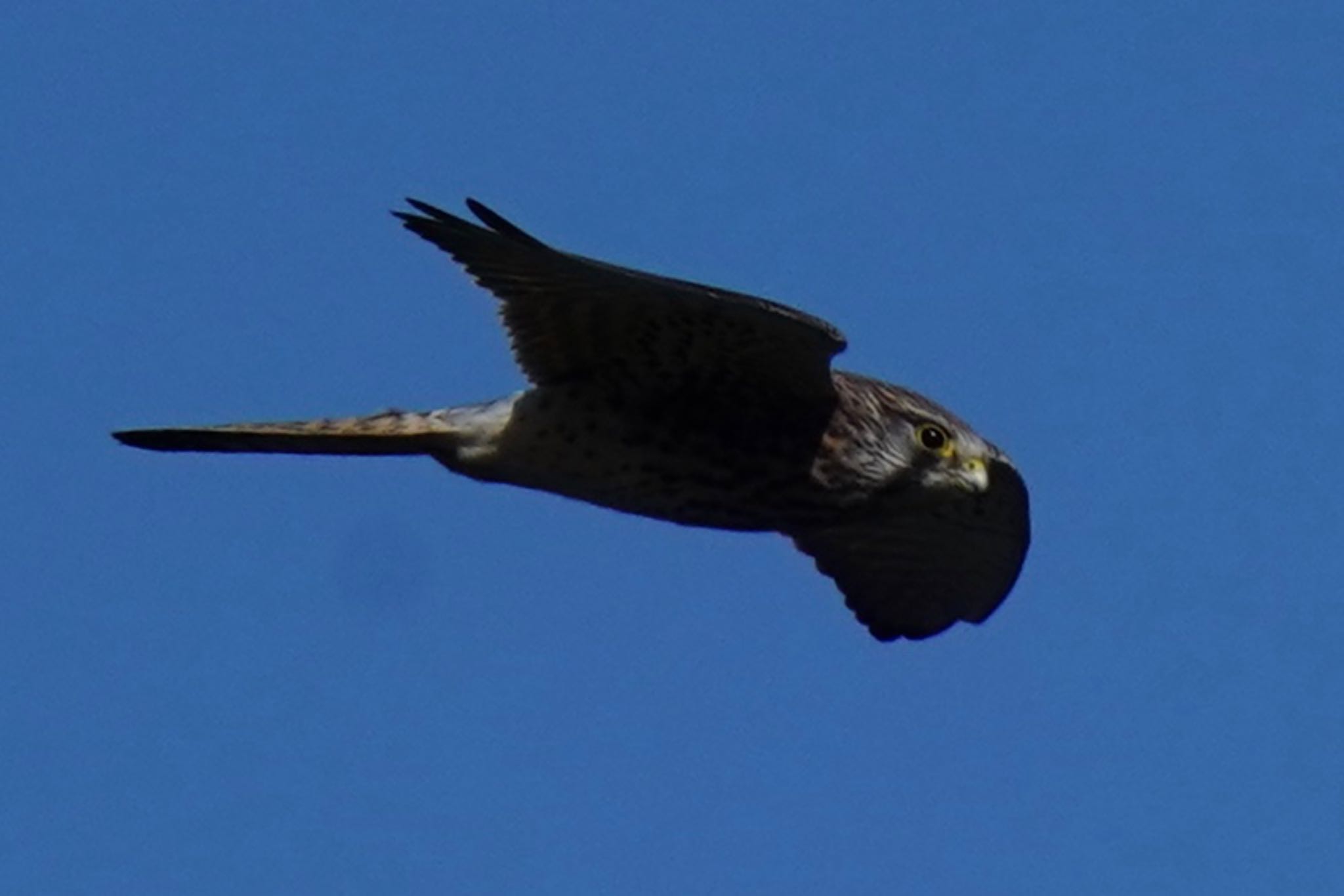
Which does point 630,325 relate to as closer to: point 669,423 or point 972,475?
point 669,423

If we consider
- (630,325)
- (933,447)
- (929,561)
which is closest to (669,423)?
(630,325)

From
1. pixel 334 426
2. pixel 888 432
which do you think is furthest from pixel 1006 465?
pixel 334 426

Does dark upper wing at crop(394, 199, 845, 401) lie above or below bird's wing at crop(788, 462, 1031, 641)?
below

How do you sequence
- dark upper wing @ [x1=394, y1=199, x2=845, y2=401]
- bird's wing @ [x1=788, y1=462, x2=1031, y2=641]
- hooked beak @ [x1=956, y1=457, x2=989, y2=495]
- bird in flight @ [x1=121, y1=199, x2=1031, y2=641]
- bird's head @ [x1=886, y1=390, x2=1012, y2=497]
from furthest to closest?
bird's wing @ [x1=788, y1=462, x2=1031, y2=641]
hooked beak @ [x1=956, y1=457, x2=989, y2=495]
bird's head @ [x1=886, y1=390, x2=1012, y2=497]
bird in flight @ [x1=121, y1=199, x2=1031, y2=641]
dark upper wing @ [x1=394, y1=199, x2=845, y2=401]

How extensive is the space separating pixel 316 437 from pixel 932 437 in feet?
6.68

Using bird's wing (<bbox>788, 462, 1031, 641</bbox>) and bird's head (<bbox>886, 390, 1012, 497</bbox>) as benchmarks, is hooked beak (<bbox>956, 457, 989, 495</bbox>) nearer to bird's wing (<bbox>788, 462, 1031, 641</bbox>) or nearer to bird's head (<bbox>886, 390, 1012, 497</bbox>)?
bird's head (<bbox>886, 390, 1012, 497</bbox>)

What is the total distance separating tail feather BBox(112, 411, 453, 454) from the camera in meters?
9.88

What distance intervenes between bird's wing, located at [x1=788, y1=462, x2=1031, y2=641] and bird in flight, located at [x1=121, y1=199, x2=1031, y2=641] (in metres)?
0.72

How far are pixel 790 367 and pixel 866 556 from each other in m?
1.90

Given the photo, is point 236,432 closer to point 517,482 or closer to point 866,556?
point 517,482

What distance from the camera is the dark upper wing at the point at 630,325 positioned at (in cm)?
962

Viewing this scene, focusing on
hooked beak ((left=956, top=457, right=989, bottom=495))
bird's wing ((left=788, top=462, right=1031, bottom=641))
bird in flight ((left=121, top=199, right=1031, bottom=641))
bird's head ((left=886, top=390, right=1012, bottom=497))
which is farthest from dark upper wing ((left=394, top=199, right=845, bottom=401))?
bird's wing ((left=788, top=462, right=1031, bottom=641))

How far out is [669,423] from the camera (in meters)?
10.2

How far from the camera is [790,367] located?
33.2 ft
